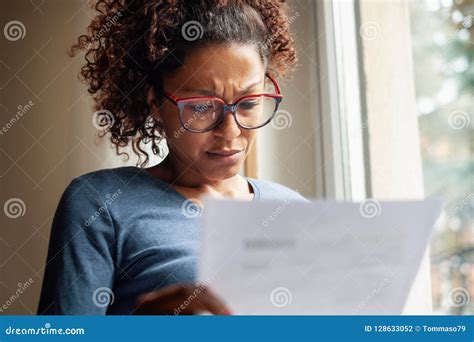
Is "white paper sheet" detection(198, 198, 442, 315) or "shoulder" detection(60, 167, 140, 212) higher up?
"white paper sheet" detection(198, 198, 442, 315)

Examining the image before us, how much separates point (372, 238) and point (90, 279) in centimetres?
41

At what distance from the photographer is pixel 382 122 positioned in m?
1.14

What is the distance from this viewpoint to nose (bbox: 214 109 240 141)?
0.97 meters

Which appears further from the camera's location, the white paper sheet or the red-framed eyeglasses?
the red-framed eyeglasses

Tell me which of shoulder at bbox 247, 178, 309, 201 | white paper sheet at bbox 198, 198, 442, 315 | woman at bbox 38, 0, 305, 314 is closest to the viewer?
white paper sheet at bbox 198, 198, 442, 315

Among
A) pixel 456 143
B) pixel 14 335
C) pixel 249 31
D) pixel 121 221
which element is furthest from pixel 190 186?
pixel 456 143

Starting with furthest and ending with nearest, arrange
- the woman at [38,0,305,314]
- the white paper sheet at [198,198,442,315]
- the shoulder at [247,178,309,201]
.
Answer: the shoulder at [247,178,309,201]
the woman at [38,0,305,314]
the white paper sheet at [198,198,442,315]

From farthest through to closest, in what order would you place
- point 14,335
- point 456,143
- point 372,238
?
1. point 456,143
2. point 14,335
3. point 372,238

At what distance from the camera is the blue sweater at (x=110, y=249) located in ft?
2.92

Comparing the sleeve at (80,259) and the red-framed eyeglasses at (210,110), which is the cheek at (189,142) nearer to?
the red-framed eyeglasses at (210,110)

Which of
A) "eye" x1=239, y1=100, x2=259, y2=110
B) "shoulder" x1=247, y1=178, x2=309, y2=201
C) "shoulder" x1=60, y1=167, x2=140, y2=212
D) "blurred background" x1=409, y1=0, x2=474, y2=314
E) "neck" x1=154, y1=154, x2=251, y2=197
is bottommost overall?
"shoulder" x1=60, y1=167, x2=140, y2=212

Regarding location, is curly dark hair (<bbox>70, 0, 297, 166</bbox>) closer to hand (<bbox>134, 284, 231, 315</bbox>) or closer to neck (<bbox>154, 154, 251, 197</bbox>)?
neck (<bbox>154, 154, 251, 197</bbox>)

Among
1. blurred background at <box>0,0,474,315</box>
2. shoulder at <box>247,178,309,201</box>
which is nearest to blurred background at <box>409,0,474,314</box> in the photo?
blurred background at <box>0,0,474,315</box>

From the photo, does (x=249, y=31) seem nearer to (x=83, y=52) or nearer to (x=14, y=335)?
(x=83, y=52)
